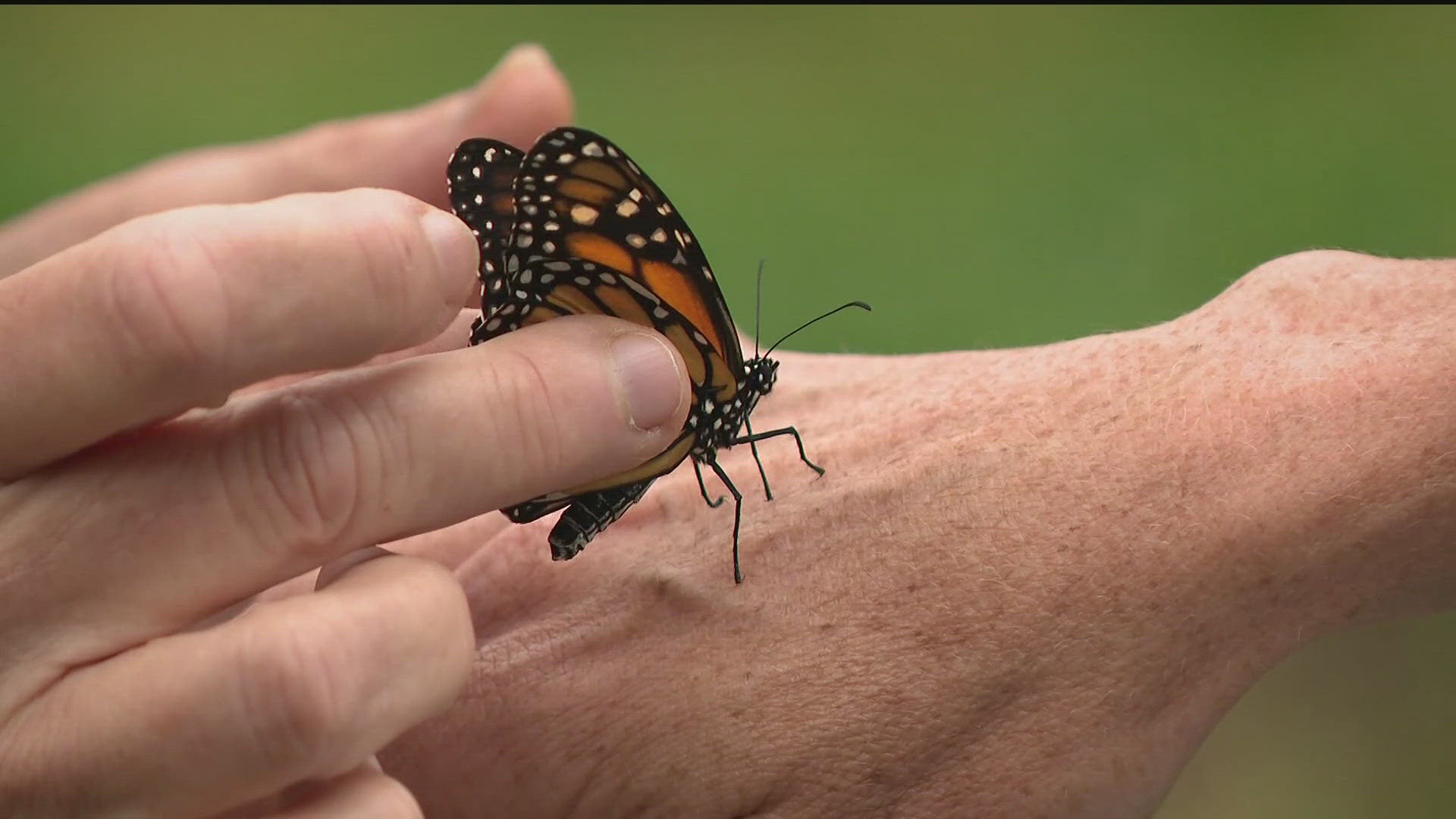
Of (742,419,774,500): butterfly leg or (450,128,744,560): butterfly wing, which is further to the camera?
(742,419,774,500): butterfly leg

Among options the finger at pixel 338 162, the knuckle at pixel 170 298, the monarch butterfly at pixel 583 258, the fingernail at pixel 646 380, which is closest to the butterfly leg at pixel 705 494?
the monarch butterfly at pixel 583 258

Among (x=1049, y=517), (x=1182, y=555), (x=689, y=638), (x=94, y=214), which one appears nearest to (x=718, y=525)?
(x=689, y=638)

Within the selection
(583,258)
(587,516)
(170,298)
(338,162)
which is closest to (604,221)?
(583,258)

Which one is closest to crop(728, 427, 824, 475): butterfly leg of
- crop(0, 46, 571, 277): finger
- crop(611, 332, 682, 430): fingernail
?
crop(611, 332, 682, 430): fingernail

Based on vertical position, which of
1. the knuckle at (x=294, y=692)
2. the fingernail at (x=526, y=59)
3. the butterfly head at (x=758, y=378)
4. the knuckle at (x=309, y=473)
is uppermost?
the fingernail at (x=526, y=59)

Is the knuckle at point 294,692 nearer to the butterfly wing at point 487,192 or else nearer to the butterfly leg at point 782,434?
the butterfly wing at point 487,192

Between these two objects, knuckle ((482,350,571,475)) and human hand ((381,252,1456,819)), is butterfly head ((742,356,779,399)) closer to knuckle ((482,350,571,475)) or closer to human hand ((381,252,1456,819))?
human hand ((381,252,1456,819))

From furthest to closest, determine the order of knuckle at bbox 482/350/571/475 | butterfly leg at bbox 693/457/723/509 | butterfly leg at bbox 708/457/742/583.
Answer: butterfly leg at bbox 693/457/723/509 → butterfly leg at bbox 708/457/742/583 → knuckle at bbox 482/350/571/475
